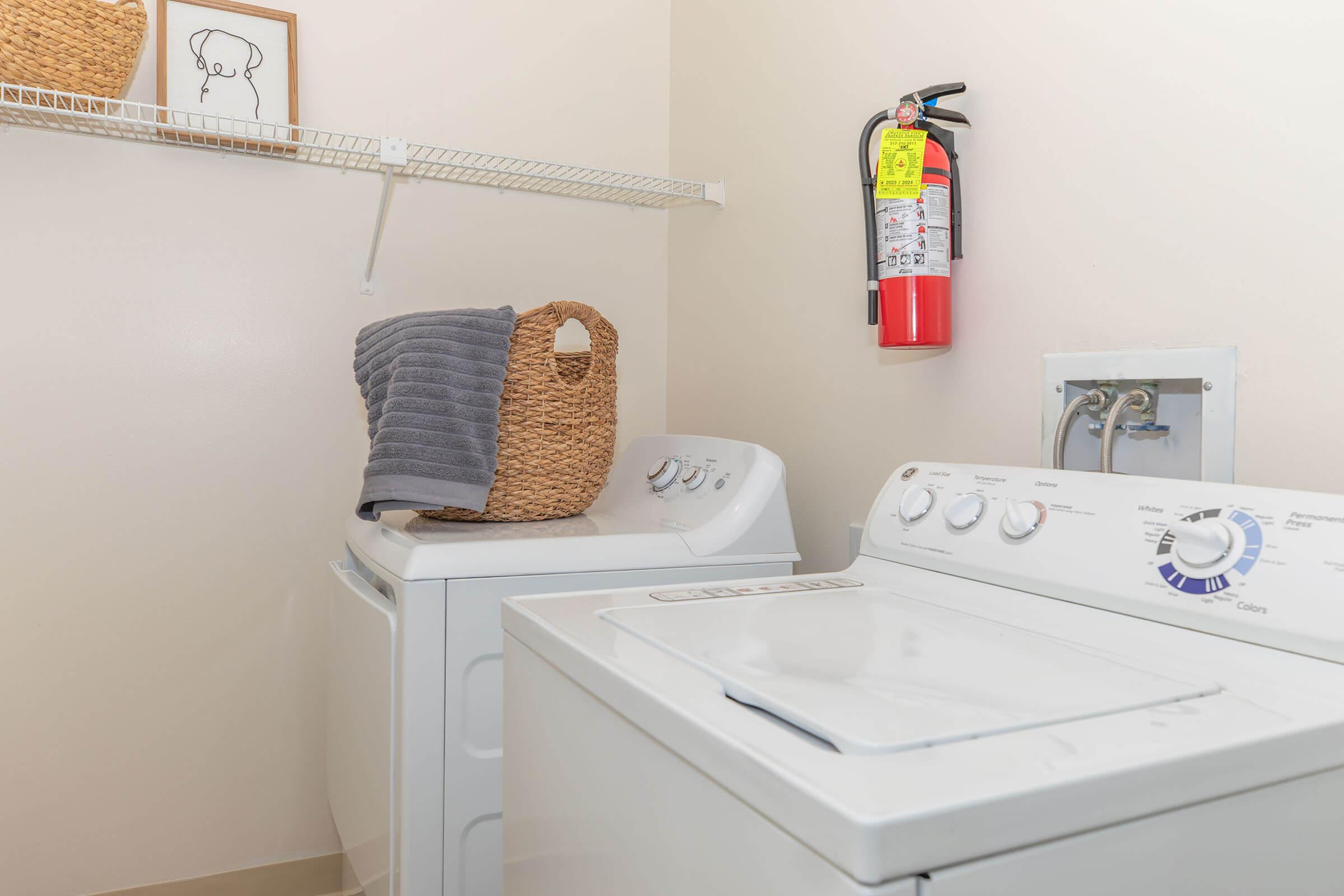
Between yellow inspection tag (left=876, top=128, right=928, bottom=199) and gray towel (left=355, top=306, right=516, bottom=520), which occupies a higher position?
yellow inspection tag (left=876, top=128, right=928, bottom=199)

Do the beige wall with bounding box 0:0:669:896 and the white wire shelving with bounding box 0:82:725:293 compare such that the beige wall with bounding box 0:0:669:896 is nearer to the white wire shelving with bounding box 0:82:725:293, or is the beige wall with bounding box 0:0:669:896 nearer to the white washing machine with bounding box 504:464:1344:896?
the white wire shelving with bounding box 0:82:725:293

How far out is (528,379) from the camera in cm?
137

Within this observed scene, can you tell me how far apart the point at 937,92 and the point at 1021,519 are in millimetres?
648

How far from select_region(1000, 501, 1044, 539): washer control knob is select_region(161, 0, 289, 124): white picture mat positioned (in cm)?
152

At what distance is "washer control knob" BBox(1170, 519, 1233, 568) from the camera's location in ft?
2.49

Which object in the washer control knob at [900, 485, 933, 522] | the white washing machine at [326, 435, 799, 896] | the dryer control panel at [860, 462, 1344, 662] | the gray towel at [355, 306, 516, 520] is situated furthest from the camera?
the gray towel at [355, 306, 516, 520]

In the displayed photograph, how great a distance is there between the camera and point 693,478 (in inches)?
60.2

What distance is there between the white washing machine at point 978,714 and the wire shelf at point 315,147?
112 cm

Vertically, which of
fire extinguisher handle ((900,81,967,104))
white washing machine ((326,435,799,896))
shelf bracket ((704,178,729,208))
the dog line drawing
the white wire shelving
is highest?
the dog line drawing

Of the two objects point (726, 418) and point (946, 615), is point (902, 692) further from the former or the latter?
point (726, 418)

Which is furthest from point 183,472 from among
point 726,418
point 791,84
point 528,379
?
point 791,84

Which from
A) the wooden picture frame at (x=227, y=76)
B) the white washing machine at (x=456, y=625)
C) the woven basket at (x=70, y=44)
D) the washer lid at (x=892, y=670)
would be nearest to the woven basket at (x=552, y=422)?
the white washing machine at (x=456, y=625)

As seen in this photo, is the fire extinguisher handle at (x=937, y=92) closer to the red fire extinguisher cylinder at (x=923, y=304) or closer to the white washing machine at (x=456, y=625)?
the red fire extinguisher cylinder at (x=923, y=304)

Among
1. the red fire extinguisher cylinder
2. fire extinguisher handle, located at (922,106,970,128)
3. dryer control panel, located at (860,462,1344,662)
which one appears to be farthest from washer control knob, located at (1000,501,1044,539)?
fire extinguisher handle, located at (922,106,970,128)
